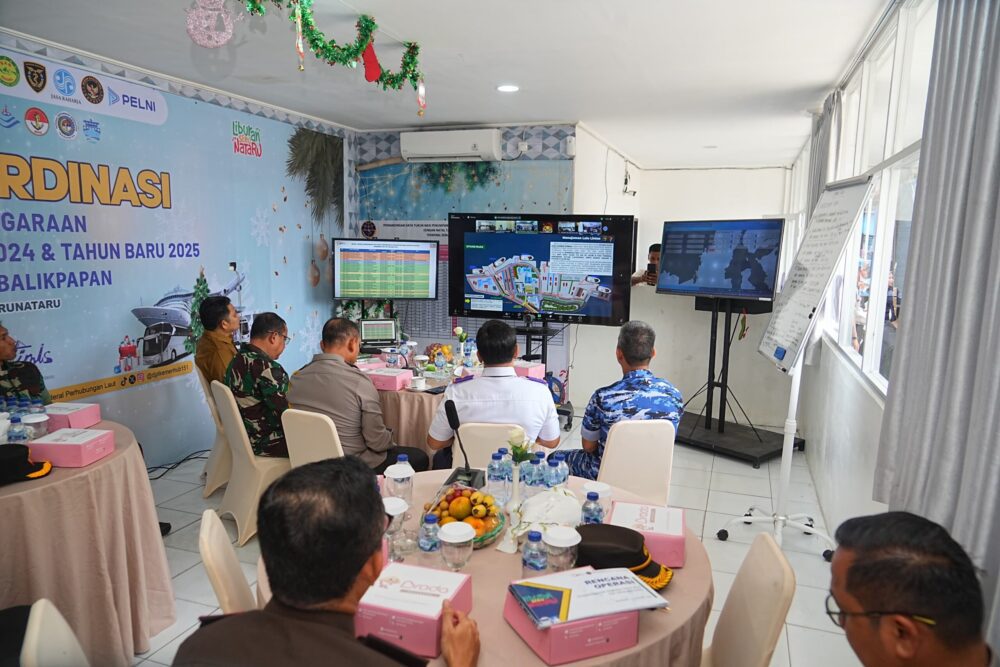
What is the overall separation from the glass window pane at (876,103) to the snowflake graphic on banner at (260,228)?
4.61 metres

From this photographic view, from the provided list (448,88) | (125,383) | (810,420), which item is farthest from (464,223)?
(810,420)

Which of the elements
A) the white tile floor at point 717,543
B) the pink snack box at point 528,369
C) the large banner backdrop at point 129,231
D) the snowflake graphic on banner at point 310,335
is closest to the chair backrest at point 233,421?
the white tile floor at point 717,543

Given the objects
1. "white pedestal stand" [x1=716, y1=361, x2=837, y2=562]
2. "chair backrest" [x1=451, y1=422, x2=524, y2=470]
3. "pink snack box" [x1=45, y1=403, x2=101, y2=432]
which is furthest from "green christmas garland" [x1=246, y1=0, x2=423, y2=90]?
"white pedestal stand" [x1=716, y1=361, x2=837, y2=562]

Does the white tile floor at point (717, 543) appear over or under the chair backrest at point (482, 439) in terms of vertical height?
under

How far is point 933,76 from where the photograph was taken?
75.5 inches

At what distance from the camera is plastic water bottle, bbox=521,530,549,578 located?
1.64 meters

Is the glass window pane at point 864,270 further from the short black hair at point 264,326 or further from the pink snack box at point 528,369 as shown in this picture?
the short black hair at point 264,326

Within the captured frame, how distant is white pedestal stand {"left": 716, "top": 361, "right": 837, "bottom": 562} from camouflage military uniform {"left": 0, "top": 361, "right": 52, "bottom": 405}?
3799 mm

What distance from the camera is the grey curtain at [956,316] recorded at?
151 centimetres

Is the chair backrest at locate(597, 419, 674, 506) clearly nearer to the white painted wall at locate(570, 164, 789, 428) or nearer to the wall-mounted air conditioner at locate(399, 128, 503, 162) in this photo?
the white painted wall at locate(570, 164, 789, 428)

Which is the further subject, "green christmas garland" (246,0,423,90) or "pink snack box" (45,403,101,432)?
"green christmas garland" (246,0,423,90)

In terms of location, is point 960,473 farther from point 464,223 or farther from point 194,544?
point 464,223

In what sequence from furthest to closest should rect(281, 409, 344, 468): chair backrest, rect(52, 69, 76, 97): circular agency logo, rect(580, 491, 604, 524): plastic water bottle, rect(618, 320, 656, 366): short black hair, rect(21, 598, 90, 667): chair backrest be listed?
rect(52, 69, 76, 97): circular agency logo → rect(618, 320, 656, 366): short black hair → rect(281, 409, 344, 468): chair backrest → rect(580, 491, 604, 524): plastic water bottle → rect(21, 598, 90, 667): chair backrest

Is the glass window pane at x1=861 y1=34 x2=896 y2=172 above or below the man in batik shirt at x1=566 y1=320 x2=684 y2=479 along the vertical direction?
above
